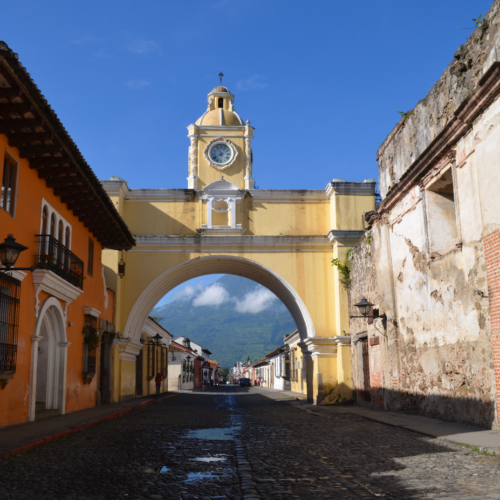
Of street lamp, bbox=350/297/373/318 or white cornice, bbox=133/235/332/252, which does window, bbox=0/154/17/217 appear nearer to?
street lamp, bbox=350/297/373/318

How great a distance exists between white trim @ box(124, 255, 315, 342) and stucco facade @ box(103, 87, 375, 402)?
54 millimetres

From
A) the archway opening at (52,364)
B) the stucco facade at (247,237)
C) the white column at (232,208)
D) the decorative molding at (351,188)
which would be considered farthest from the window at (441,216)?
the white column at (232,208)

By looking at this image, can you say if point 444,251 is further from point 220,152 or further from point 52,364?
point 220,152

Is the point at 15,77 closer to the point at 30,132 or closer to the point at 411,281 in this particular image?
the point at 30,132

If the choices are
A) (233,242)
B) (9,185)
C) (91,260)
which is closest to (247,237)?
(233,242)

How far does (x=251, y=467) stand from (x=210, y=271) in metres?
17.8

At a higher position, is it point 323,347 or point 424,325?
point 424,325

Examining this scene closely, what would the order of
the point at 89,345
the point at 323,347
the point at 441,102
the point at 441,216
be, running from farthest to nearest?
the point at 323,347 → the point at 89,345 → the point at 441,216 → the point at 441,102

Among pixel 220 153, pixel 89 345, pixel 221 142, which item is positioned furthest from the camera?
pixel 221 142

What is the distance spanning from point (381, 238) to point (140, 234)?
33.0ft

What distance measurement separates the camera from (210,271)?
24141mm

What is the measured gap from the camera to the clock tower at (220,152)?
22.5 meters

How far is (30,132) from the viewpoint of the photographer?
34.2 ft

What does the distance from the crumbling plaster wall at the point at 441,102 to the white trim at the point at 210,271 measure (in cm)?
748
